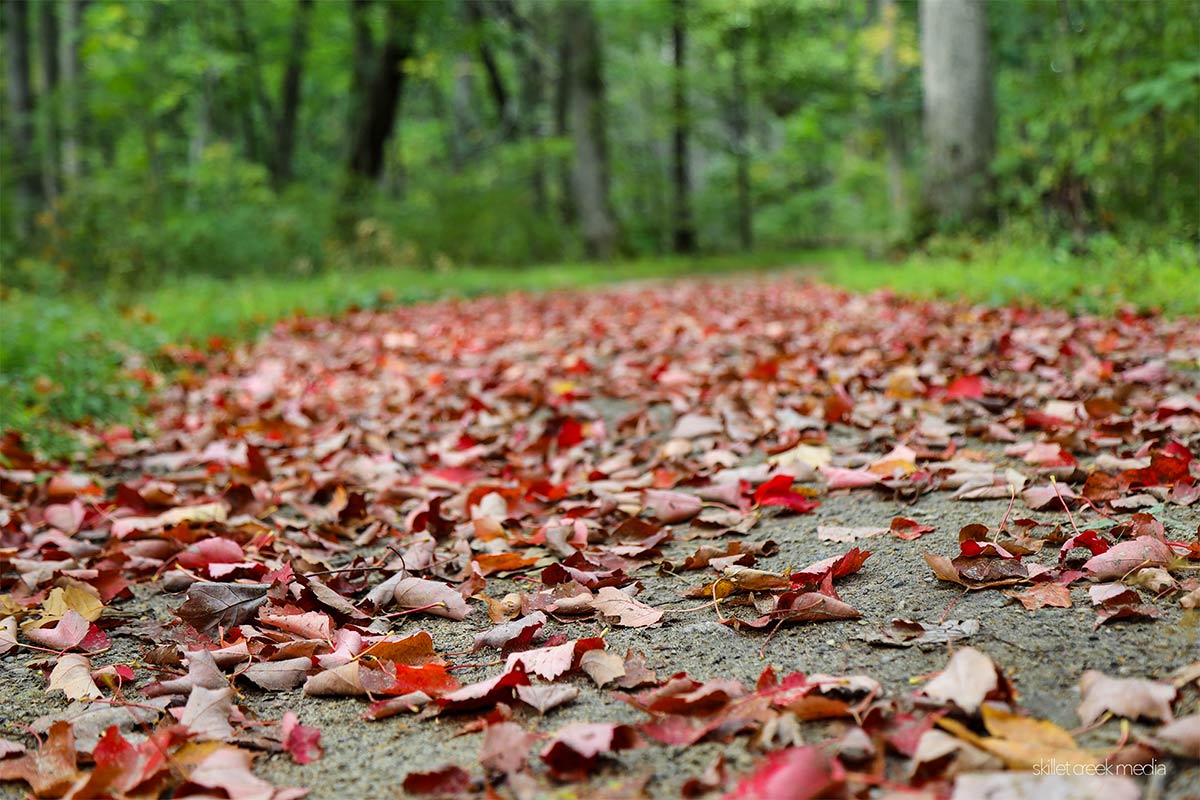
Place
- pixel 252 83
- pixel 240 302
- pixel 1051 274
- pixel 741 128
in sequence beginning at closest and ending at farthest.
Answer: pixel 1051 274 < pixel 240 302 < pixel 741 128 < pixel 252 83

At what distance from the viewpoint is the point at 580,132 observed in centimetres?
1585

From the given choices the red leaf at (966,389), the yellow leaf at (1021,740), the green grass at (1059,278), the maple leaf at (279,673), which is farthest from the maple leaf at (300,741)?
the green grass at (1059,278)

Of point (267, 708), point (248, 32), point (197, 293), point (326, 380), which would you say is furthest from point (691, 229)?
point (267, 708)

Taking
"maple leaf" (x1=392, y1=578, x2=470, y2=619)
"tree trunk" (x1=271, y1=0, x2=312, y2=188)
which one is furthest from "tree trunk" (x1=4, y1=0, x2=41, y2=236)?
"maple leaf" (x1=392, y1=578, x2=470, y2=619)

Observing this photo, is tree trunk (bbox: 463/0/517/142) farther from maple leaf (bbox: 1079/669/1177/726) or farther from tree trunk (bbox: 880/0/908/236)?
maple leaf (bbox: 1079/669/1177/726)

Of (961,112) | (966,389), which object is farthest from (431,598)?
(961,112)

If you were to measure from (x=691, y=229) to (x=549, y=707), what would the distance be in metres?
20.4

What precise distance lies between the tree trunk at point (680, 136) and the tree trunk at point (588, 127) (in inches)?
129

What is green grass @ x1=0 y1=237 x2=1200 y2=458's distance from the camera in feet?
13.9

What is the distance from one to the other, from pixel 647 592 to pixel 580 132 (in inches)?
580

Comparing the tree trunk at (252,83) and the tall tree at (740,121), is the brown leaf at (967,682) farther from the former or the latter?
the tree trunk at (252,83)

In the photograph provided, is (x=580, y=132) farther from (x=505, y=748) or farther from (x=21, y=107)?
(x=505, y=748)

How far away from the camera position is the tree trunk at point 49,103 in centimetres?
1298

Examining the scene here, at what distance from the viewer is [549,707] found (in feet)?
4.84
